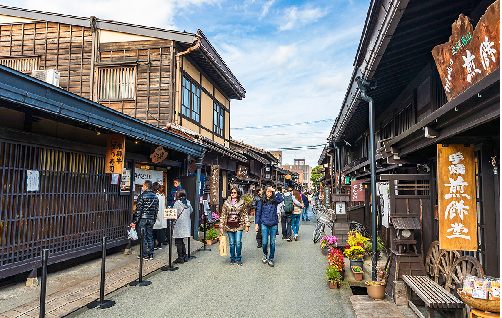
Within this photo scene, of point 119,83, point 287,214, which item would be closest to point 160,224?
point 287,214

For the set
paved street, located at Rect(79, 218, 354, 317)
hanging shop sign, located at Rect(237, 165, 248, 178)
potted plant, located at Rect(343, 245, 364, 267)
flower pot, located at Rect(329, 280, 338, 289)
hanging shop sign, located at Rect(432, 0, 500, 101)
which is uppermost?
hanging shop sign, located at Rect(432, 0, 500, 101)

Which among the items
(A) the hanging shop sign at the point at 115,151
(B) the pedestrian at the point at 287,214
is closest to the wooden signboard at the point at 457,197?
(A) the hanging shop sign at the point at 115,151

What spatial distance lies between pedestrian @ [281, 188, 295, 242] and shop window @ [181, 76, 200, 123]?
6.04 m

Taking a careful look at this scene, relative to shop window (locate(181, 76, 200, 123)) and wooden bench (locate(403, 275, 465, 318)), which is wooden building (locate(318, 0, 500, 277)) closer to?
wooden bench (locate(403, 275, 465, 318))

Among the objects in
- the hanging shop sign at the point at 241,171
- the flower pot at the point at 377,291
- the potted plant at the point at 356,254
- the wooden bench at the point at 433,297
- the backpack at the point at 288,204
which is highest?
the hanging shop sign at the point at 241,171

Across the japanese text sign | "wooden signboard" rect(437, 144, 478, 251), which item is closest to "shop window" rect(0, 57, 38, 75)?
the japanese text sign

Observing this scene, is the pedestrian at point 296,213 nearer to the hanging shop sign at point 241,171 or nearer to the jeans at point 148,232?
the jeans at point 148,232

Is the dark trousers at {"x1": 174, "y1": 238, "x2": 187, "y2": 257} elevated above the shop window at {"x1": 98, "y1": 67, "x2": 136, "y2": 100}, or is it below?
below

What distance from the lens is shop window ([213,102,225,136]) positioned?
19.3 metres

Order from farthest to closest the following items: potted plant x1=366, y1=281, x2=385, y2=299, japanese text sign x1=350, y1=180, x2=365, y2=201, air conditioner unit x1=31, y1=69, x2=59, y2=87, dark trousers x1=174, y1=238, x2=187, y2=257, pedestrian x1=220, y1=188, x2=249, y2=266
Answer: air conditioner unit x1=31, y1=69, x2=59, y2=87
japanese text sign x1=350, y1=180, x2=365, y2=201
dark trousers x1=174, y1=238, x2=187, y2=257
pedestrian x1=220, y1=188, x2=249, y2=266
potted plant x1=366, y1=281, x2=385, y2=299

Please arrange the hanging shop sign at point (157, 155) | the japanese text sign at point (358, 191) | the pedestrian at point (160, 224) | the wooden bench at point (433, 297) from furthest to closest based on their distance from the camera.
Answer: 1. the japanese text sign at point (358, 191)
2. the hanging shop sign at point (157, 155)
3. the pedestrian at point (160, 224)
4. the wooden bench at point (433, 297)

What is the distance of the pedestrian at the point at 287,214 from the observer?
13.1 metres

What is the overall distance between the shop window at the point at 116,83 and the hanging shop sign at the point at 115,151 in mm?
6823

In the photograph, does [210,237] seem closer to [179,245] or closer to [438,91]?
[179,245]
